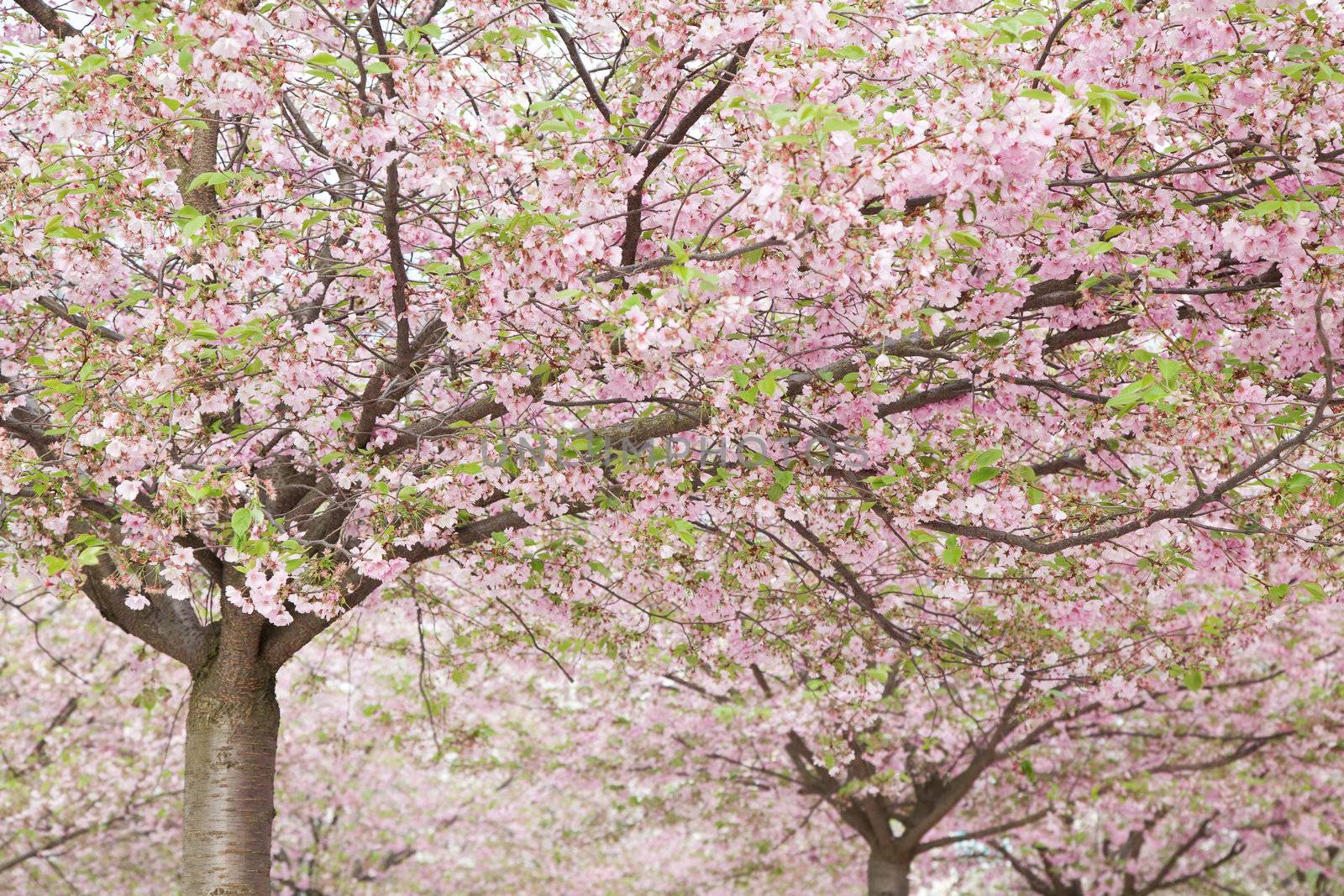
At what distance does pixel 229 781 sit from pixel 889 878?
806 cm

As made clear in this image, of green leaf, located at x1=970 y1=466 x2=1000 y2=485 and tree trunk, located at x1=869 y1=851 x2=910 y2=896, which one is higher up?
tree trunk, located at x1=869 y1=851 x2=910 y2=896

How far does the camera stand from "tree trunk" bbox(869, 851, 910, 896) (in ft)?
39.5

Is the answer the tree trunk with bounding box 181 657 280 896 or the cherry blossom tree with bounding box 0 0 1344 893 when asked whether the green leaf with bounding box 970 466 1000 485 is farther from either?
the tree trunk with bounding box 181 657 280 896

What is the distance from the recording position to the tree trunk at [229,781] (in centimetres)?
584

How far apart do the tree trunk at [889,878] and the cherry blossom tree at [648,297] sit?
251 inches

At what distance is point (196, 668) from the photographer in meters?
6.24

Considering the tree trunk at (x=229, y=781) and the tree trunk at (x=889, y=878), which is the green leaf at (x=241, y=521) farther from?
the tree trunk at (x=889, y=878)

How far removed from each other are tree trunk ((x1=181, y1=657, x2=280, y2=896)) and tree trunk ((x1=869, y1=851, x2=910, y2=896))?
25.0 feet

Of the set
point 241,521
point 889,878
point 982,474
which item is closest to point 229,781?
point 241,521

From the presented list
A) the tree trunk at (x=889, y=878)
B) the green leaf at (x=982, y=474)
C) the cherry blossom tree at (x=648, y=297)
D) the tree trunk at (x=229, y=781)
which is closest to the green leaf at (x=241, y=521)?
the cherry blossom tree at (x=648, y=297)

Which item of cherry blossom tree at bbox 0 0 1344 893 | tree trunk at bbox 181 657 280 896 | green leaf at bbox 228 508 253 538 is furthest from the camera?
tree trunk at bbox 181 657 280 896

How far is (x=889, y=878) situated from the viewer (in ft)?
39.6

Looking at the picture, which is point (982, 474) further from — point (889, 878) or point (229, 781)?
point (889, 878)

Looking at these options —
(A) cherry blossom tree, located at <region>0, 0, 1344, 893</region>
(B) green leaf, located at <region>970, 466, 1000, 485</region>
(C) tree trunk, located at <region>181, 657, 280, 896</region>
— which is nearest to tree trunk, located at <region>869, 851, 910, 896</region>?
(A) cherry blossom tree, located at <region>0, 0, 1344, 893</region>
